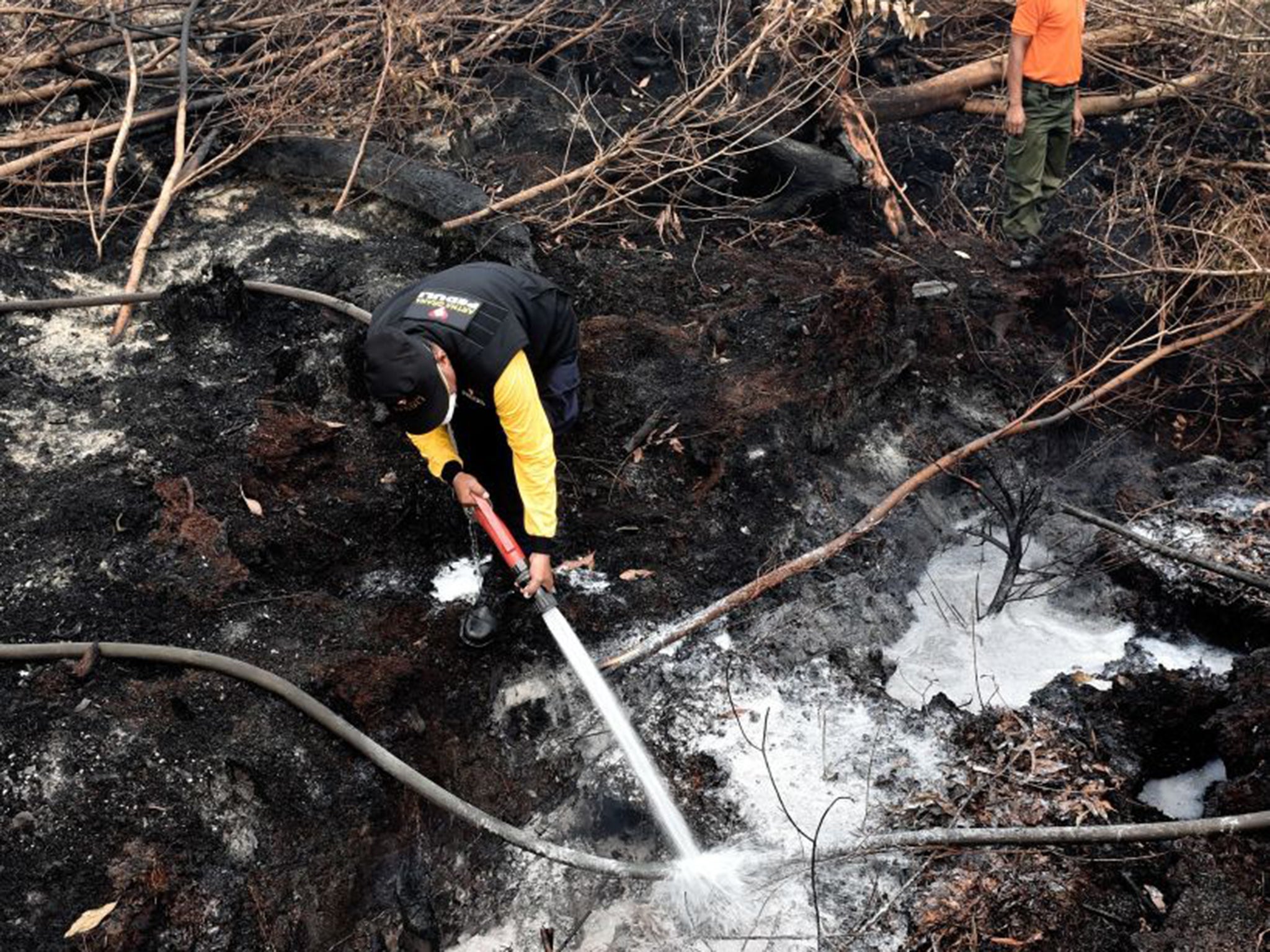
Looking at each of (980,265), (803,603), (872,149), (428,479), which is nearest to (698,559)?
(803,603)

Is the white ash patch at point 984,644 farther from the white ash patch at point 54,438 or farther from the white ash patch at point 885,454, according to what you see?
the white ash patch at point 54,438

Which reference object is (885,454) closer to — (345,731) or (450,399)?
(450,399)

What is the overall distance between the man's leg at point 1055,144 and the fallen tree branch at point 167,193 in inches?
200

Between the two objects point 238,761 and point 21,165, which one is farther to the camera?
point 21,165

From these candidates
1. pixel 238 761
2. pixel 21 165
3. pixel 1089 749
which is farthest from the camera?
pixel 21 165

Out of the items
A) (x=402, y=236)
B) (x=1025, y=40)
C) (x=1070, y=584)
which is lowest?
(x=1070, y=584)

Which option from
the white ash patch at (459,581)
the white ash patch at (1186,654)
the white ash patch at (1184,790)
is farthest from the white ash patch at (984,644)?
the white ash patch at (459,581)

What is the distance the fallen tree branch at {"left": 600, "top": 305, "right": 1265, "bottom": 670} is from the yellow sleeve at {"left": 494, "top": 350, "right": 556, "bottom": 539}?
31.1 inches

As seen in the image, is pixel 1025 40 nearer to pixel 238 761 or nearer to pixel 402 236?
pixel 402 236

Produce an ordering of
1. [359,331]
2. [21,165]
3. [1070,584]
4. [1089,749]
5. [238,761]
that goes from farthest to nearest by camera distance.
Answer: [21,165]
[359,331]
[1070,584]
[1089,749]
[238,761]

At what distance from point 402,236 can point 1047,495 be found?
3.80 m

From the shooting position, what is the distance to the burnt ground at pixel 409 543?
3219mm

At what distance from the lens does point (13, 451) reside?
4.49 metres

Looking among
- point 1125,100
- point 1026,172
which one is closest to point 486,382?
point 1026,172
